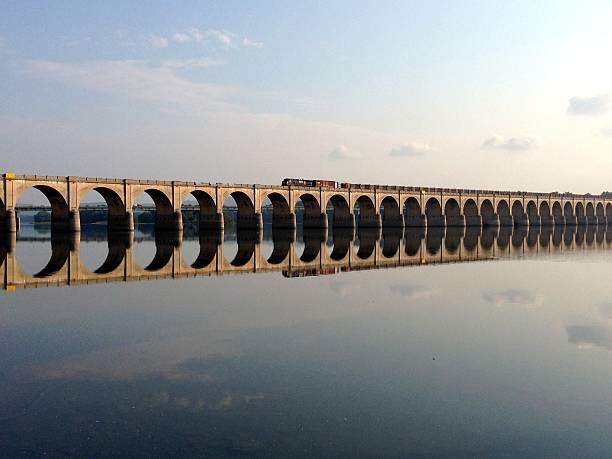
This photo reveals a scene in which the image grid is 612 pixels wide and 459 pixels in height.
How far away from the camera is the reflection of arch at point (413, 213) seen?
111m

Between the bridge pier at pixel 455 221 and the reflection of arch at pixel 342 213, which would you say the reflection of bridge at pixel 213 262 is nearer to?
the reflection of arch at pixel 342 213

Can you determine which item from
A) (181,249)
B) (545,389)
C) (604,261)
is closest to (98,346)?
(545,389)

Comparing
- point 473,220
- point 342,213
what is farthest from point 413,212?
point 473,220

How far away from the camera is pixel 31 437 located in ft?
31.2

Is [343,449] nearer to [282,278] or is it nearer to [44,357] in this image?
[44,357]

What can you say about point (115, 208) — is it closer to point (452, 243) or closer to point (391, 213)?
point (452, 243)

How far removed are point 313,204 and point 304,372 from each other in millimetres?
83332

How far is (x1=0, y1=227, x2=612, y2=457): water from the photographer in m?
9.55

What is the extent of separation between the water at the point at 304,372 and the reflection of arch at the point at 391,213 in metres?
80.2

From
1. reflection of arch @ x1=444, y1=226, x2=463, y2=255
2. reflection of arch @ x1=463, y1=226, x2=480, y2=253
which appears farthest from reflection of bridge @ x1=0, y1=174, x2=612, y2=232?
reflection of arch @ x1=444, y1=226, x2=463, y2=255

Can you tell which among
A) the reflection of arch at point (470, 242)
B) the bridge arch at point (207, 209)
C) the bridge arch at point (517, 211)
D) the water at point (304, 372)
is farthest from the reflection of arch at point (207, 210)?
the bridge arch at point (517, 211)

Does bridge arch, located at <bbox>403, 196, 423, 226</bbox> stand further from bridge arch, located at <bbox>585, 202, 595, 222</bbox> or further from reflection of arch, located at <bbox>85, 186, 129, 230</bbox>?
bridge arch, located at <bbox>585, 202, 595, 222</bbox>

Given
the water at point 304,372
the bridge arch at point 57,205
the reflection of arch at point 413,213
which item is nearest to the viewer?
the water at point 304,372

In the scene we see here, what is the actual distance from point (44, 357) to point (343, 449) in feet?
29.5
